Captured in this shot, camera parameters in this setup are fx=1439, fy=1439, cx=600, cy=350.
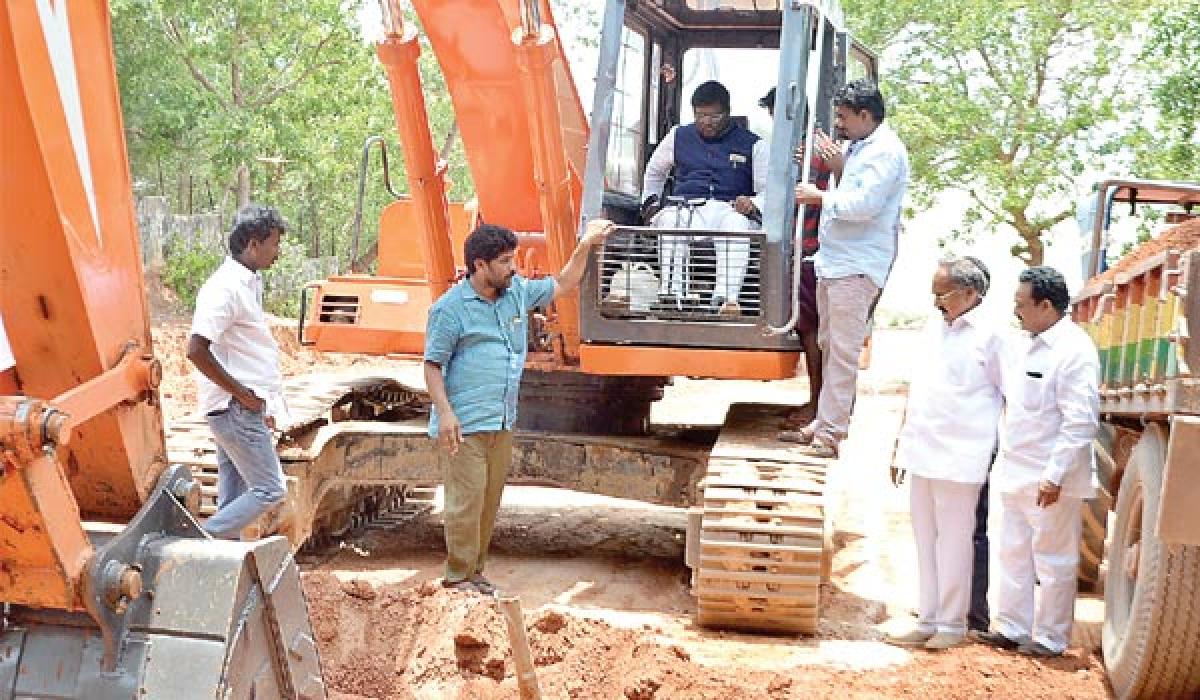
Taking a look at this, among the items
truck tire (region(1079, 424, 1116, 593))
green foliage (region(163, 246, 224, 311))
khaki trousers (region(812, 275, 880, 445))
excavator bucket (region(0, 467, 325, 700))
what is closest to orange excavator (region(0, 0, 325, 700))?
excavator bucket (region(0, 467, 325, 700))

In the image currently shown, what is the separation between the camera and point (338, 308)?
352 inches

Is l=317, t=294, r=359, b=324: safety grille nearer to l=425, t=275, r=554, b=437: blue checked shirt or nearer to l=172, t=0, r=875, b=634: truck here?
l=172, t=0, r=875, b=634: truck

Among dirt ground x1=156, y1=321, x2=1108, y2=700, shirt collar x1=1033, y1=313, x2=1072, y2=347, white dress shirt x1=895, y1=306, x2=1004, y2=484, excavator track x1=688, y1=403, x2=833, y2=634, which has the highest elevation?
shirt collar x1=1033, y1=313, x2=1072, y2=347

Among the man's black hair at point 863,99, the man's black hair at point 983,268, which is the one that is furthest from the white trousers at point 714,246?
the man's black hair at point 983,268

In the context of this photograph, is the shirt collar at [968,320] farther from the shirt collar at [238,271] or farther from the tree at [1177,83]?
the tree at [1177,83]

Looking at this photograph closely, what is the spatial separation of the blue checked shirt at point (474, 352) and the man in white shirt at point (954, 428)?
6.11ft

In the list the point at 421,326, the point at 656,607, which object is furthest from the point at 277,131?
the point at 656,607

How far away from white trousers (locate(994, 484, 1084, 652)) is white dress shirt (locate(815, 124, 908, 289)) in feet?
4.72

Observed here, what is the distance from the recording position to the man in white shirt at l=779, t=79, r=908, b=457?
7.02 metres

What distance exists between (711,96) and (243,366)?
10.7 ft

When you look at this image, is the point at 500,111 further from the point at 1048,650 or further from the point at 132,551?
the point at 132,551

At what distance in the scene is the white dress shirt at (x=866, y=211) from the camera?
701cm

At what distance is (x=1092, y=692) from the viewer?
571 cm

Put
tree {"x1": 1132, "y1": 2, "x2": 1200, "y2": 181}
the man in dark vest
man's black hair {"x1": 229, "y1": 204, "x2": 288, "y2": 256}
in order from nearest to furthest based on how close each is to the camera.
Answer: man's black hair {"x1": 229, "y1": 204, "x2": 288, "y2": 256} → the man in dark vest → tree {"x1": 1132, "y1": 2, "x2": 1200, "y2": 181}
